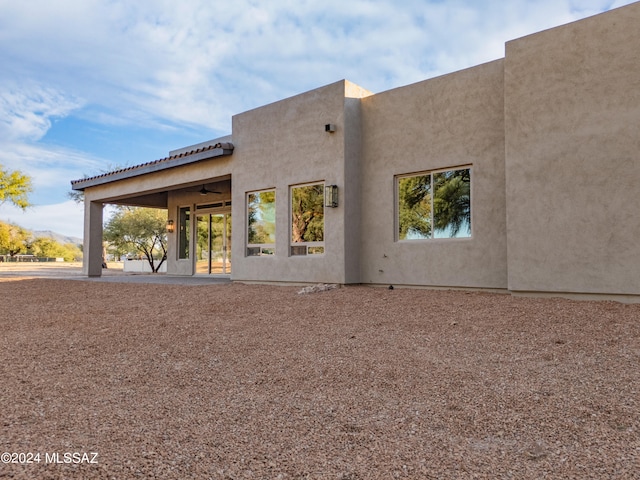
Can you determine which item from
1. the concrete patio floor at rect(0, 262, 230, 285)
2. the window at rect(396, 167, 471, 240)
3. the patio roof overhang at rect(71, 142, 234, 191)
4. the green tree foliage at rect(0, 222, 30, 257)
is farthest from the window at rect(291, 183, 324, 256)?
the green tree foliage at rect(0, 222, 30, 257)

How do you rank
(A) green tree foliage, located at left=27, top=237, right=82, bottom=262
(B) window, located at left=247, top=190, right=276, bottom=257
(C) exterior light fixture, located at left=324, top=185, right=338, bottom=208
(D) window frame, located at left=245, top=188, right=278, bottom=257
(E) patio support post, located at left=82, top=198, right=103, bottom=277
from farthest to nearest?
(A) green tree foliage, located at left=27, top=237, right=82, bottom=262 < (E) patio support post, located at left=82, top=198, right=103, bottom=277 < (B) window, located at left=247, top=190, right=276, bottom=257 < (D) window frame, located at left=245, top=188, right=278, bottom=257 < (C) exterior light fixture, located at left=324, top=185, right=338, bottom=208

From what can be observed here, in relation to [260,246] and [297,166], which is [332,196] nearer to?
[297,166]

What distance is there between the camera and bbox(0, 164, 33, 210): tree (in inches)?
1198

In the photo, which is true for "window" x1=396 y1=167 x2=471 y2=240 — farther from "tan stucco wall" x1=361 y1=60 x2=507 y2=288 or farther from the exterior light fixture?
the exterior light fixture

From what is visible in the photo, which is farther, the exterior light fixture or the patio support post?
the patio support post

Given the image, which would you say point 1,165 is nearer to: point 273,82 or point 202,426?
point 273,82

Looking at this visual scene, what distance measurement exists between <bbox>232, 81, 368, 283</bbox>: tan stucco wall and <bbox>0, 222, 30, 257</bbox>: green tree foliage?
43.9 meters

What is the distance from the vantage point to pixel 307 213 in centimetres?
1088

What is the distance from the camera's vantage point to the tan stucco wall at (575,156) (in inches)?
261

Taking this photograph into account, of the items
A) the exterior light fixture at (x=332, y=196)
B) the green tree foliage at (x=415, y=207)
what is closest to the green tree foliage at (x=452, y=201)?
the green tree foliage at (x=415, y=207)

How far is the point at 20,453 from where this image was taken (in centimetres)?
269

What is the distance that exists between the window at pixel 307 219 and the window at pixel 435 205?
1871mm

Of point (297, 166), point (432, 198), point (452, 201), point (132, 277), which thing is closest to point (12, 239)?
point (132, 277)

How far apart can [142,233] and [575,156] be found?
71.1 ft
